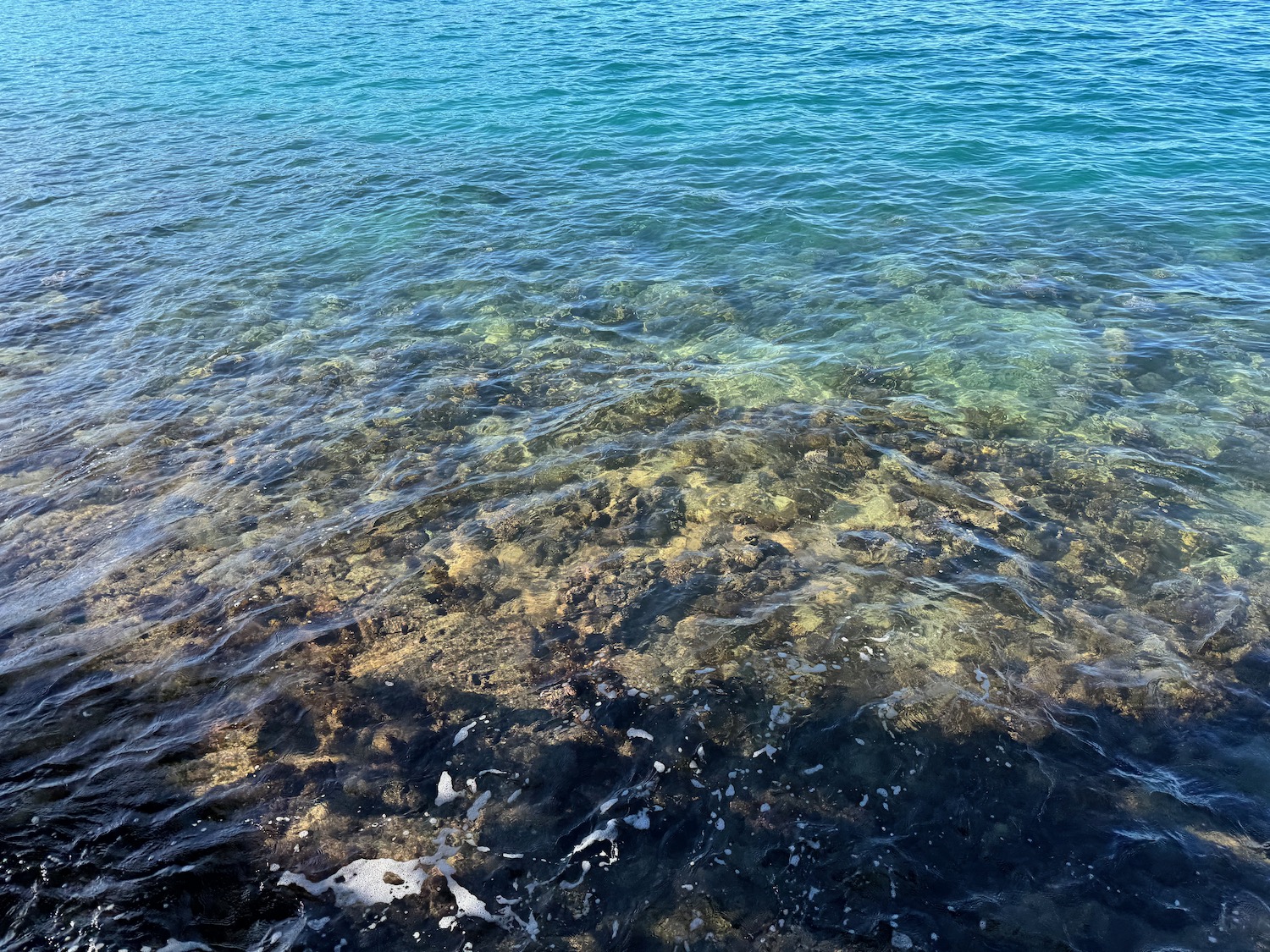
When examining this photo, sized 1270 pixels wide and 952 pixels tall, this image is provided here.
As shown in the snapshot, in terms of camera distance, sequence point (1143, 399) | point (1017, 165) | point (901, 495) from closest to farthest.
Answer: point (901, 495), point (1143, 399), point (1017, 165)

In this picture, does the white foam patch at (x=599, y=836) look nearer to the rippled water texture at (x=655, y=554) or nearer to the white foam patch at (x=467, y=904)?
the rippled water texture at (x=655, y=554)

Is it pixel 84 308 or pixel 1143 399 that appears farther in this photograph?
pixel 84 308

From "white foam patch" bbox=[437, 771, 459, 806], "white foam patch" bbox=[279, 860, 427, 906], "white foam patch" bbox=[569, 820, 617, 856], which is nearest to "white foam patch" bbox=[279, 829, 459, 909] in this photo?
"white foam patch" bbox=[279, 860, 427, 906]

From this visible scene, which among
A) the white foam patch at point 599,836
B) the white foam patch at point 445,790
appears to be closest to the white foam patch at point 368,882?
the white foam patch at point 445,790

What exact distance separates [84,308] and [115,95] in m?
23.0

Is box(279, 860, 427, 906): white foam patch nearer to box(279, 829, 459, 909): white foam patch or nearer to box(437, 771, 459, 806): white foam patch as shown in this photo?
box(279, 829, 459, 909): white foam patch

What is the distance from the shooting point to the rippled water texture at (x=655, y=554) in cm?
551

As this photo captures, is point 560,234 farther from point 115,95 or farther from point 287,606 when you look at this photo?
point 115,95

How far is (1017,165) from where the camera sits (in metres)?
19.2

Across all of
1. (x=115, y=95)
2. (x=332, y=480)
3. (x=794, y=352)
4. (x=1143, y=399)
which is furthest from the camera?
(x=115, y=95)

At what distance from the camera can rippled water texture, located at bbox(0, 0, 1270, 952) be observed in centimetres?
551

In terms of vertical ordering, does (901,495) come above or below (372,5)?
below

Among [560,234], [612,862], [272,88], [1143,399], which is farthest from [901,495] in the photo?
[272,88]

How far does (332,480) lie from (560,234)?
10.0 m
